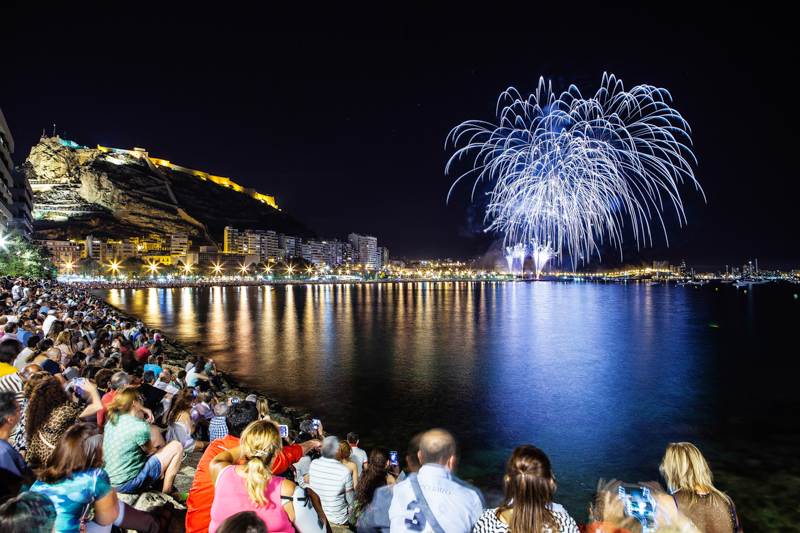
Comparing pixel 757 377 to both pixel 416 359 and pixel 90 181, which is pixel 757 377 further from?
pixel 90 181

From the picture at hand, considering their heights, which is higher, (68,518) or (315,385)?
(68,518)

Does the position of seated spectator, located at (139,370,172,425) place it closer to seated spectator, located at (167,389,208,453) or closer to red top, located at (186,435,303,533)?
seated spectator, located at (167,389,208,453)

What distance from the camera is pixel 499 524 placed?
2.37 meters

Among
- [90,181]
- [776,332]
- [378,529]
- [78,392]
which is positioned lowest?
[776,332]

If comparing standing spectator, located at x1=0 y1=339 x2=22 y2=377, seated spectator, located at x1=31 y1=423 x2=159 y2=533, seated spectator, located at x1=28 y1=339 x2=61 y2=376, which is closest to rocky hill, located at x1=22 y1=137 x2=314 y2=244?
seated spectator, located at x1=28 y1=339 x2=61 y2=376

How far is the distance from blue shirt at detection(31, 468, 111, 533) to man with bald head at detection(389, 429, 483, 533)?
1825mm

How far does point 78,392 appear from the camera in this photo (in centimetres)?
573

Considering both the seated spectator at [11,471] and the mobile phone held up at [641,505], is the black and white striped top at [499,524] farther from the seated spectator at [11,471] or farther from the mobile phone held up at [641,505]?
the seated spectator at [11,471]

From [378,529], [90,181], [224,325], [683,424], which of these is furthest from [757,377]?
[90,181]

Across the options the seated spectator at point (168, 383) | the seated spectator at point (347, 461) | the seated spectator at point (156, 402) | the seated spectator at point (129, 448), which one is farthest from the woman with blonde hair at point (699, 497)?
the seated spectator at point (168, 383)

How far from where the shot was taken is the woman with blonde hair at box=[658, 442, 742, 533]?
2.82 m

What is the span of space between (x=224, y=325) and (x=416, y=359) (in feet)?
53.4

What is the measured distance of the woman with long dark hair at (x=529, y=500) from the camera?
2312 mm

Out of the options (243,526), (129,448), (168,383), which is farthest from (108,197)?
(243,526)
